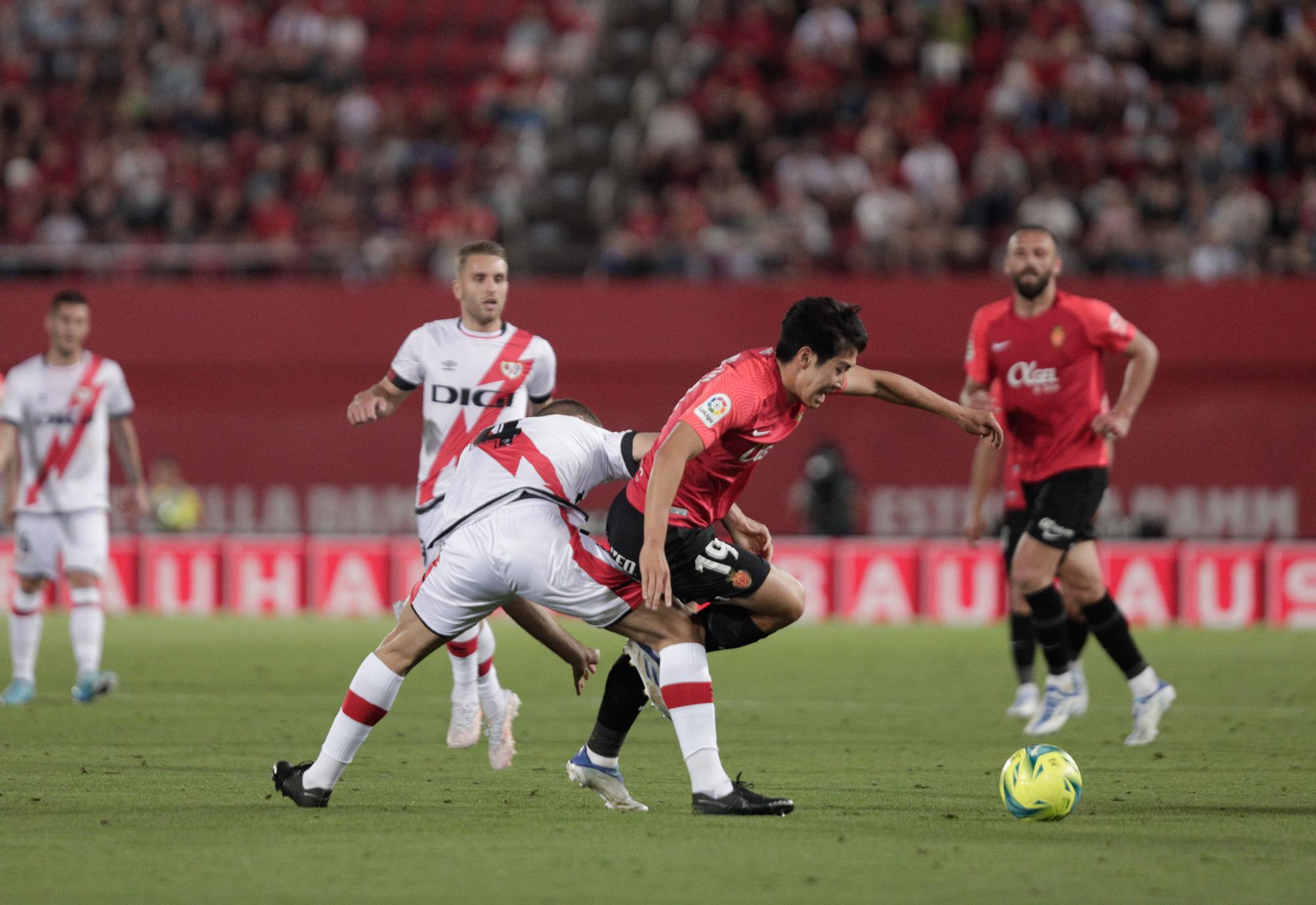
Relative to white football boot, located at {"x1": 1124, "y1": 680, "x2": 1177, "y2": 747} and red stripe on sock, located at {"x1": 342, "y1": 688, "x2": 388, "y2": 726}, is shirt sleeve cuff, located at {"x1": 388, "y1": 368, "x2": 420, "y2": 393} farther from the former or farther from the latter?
white football boot, located at {"x1": 1124, "y1": 680, "x2": 1177, "y2": 747}

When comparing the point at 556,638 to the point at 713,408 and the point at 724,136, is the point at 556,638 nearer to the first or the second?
the point at 713,408

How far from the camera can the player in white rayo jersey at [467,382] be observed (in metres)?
9.01

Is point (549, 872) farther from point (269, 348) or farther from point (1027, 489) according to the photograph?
point (269, 348)

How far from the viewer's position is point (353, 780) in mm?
7754

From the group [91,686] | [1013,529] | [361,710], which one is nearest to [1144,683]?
[1013,529]

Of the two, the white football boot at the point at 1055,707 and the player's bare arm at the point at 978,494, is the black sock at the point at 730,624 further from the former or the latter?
the player's bare arm at the point at 978,494

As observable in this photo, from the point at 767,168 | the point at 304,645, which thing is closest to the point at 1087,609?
the point at 304,645

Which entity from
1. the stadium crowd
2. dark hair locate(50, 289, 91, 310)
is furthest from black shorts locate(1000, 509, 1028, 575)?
the stadium crowd

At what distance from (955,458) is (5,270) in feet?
36.5

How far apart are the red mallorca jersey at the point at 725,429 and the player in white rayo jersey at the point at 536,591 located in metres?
0.21

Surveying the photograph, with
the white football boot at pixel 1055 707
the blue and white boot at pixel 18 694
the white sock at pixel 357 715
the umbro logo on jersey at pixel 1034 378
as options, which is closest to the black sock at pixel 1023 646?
the white football boot at pixel 1055 707

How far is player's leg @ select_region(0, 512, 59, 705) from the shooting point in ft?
37.6

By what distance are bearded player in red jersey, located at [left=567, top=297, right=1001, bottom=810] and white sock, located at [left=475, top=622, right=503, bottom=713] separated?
176 cm

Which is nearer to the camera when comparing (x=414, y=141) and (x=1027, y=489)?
(x=1027, y=489)
